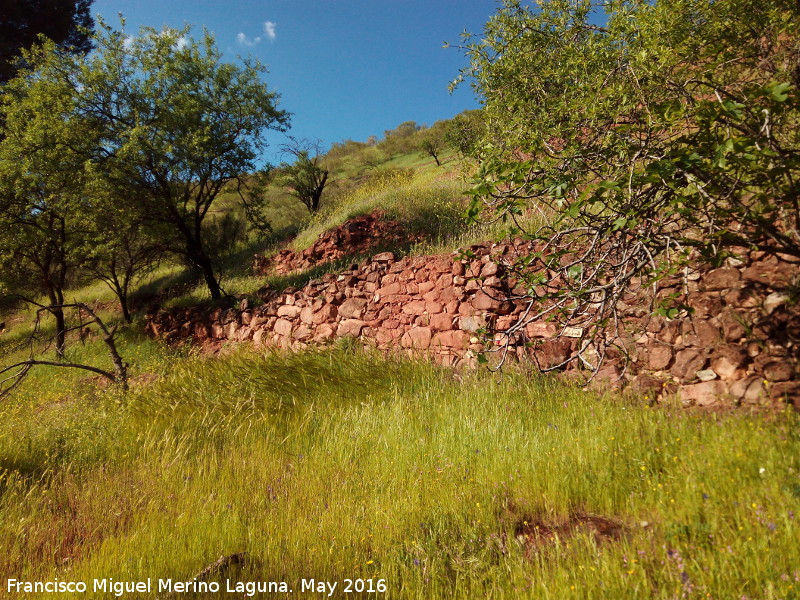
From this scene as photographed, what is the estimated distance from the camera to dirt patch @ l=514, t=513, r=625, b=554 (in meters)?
2.43

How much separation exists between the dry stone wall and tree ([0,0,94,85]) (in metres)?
12.8

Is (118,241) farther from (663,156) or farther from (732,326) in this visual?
(732,326)

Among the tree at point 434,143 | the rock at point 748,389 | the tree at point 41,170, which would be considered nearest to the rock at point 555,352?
the rock at point 748,389

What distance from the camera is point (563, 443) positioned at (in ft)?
11.0

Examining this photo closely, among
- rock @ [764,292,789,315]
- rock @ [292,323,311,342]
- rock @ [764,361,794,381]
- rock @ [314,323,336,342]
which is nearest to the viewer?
rock @ [764,361,794,381]

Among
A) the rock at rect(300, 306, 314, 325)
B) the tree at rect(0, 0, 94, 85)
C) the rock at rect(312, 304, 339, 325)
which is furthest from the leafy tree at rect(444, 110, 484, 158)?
the tree at rect(0, 0, 94, 85)

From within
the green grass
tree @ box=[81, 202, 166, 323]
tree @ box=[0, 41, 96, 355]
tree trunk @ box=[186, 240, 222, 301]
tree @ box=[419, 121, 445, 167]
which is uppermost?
tree @ box=[419, 121, 445, 167]

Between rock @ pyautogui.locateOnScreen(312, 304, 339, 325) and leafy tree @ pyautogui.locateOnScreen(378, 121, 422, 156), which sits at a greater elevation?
leafy tree @ pyautogui.locateOnScreen(378, 121, 422, 156)

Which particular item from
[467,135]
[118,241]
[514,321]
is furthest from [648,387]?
[118,241]

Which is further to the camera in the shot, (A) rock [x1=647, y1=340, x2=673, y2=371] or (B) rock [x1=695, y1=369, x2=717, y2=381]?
(A) rock [x1=647, y1=340, x2=673, y2=371]

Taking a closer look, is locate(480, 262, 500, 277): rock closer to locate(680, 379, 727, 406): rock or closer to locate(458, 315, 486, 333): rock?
locate(458, 315, 486, 333): rock

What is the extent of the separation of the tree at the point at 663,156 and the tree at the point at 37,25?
60.6ft

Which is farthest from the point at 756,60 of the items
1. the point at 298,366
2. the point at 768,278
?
the point at 298,366

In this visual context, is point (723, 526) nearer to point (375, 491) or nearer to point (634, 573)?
point (634, 573)
